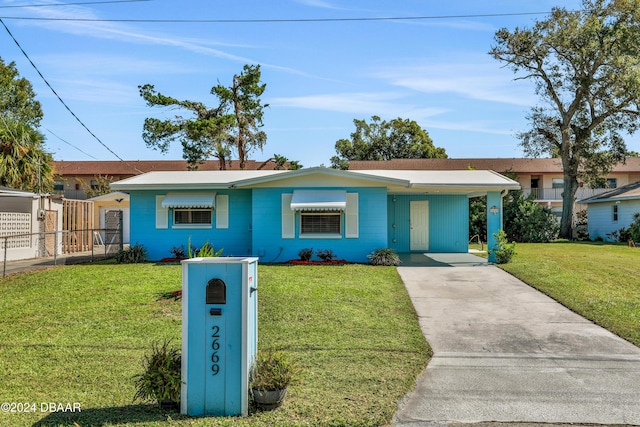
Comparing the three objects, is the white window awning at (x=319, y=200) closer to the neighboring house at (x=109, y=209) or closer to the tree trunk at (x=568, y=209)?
the neighboring house at (x=109, y=209)

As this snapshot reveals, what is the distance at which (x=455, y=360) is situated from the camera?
22.4 ft

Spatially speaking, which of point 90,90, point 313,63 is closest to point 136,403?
point 313,63

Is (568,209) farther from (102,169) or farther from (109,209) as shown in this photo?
(102,169)

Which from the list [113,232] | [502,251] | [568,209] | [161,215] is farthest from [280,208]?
[568,209]

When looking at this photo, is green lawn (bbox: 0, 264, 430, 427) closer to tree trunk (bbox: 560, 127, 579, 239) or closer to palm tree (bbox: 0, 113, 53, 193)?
palm tree (bbox: 0, 113, 53, 193)

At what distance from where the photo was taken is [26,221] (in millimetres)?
20219

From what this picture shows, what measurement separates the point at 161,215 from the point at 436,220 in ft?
32.5

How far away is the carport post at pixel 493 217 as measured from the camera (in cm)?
1653

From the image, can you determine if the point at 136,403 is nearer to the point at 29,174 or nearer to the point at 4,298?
the point at 4,298

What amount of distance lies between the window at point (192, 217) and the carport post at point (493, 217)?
29.3ft

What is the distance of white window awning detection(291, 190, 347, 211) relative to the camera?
16078mm

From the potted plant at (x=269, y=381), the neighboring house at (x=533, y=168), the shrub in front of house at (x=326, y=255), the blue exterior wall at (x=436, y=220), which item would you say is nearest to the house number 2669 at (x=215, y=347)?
the potted plant at (x=269, y=381)

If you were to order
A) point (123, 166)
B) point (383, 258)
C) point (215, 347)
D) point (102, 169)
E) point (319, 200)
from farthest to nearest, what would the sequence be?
1. point (123, 166)
2. point (102, 169)
3. point (319, 200)
4. point (383, 258)
5. point (215, 347)

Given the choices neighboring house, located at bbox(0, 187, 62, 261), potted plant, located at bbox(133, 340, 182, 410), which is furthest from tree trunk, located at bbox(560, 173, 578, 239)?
potted plant, located at bbox(133, 340, 182, 410)
